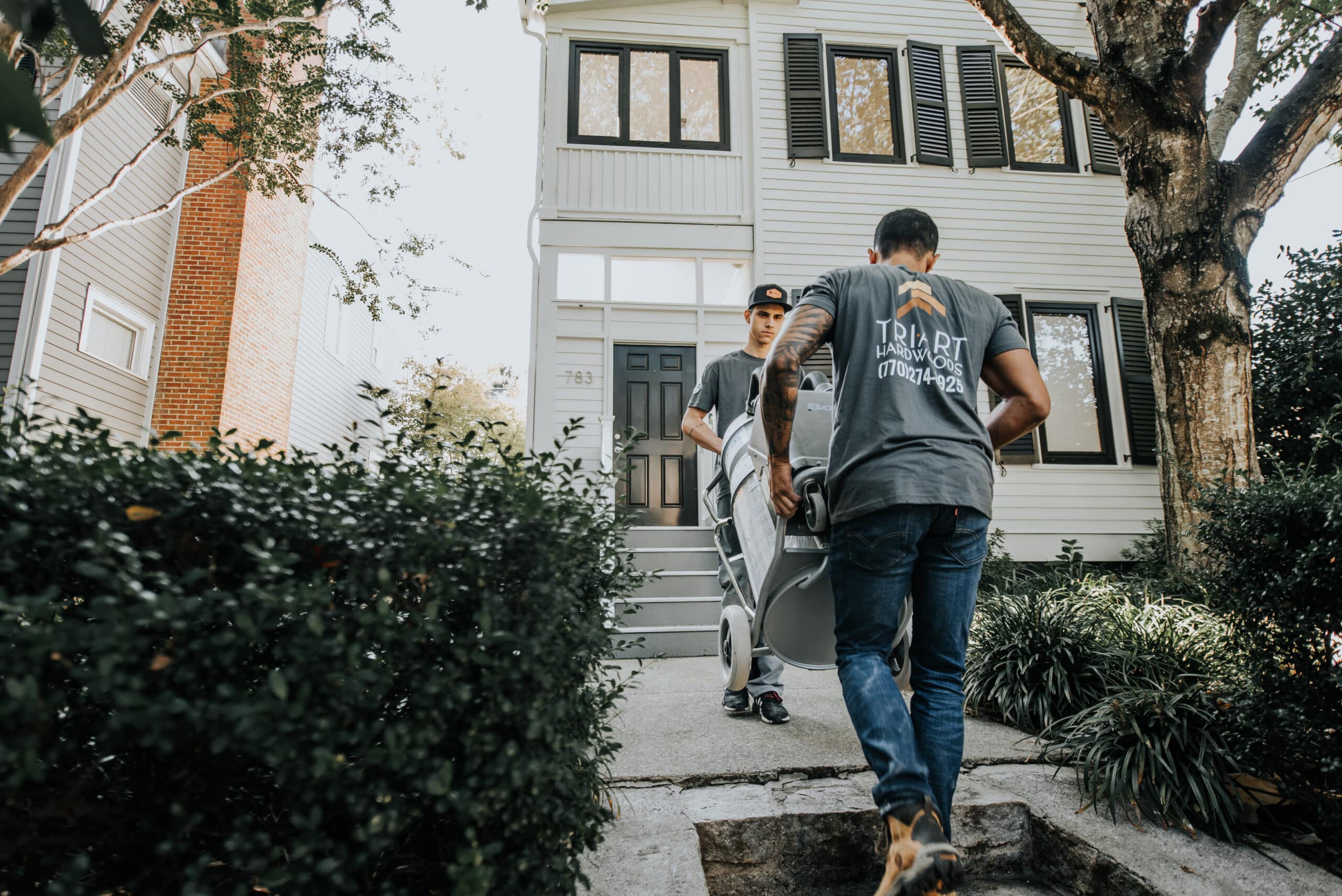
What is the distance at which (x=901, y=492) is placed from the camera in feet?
6.53

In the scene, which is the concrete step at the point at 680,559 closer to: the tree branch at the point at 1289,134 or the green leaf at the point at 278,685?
the tree branch at the point at 1289,134

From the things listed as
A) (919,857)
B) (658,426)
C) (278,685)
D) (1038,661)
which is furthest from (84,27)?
(658,426)

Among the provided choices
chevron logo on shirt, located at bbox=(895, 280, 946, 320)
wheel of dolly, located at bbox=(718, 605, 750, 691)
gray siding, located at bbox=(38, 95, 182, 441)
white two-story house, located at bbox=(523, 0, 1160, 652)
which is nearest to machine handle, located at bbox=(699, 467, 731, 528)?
wheel of dolly, located at bbox=(718, 605, 750, 691)

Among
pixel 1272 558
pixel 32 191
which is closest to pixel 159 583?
pixel 1272 558

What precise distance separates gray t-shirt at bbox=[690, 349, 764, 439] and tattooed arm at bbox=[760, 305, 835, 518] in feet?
4.83

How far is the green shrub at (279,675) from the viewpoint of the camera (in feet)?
3.64

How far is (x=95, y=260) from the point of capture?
871 centimetres

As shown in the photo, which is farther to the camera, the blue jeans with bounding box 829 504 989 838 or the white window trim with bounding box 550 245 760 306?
the white window trim with bounding box 550 245 760 306

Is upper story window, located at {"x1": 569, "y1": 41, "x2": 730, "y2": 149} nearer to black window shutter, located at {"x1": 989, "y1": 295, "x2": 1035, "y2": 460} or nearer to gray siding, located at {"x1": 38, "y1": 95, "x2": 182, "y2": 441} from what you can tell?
black window shutter, located at {"x1": 989, "y1": 295, "x2": 1035, "y2": 460}

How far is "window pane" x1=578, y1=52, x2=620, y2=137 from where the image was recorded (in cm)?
894

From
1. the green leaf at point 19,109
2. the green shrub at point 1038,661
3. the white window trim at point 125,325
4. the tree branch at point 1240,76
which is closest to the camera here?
the green leaf at point 19,109

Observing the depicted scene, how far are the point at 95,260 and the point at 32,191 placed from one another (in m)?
0.88

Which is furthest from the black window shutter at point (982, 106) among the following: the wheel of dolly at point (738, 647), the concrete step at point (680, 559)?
the wheel of dolly at point (738, 647)

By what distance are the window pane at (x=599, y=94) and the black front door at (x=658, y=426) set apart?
281cm
